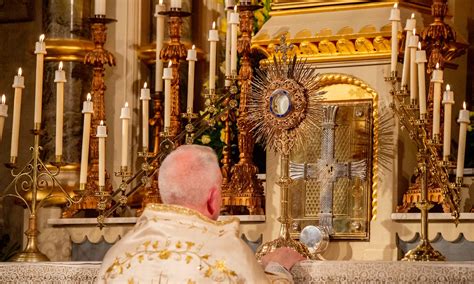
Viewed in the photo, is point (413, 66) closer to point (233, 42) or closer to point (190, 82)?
point (233, 42)

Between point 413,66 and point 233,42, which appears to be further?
point 233,42

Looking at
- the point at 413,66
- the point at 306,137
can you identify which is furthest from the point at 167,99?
the point at 413,66

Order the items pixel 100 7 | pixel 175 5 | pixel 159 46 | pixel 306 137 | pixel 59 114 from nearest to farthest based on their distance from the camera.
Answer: pixel 306 137, pixel 59 114, pixel 175 5, pixel 159 46, pixel 100 7

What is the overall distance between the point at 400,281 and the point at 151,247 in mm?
1027

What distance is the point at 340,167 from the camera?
27.9 feet

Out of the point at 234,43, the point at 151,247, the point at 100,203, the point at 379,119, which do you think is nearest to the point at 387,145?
the point at 379,119

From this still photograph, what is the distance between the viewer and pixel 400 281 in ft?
22.5

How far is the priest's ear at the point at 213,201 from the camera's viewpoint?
6.36 m

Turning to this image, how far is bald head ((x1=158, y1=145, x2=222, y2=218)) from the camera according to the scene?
6332 millimetres

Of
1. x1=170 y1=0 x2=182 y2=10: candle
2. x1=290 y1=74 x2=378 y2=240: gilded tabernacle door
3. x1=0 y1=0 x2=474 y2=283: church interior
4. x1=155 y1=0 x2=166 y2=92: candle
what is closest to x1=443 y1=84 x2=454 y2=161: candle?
x1=0 y1=0 x2=474 y2=283: church interior

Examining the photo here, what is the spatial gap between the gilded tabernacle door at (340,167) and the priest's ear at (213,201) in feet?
6.93

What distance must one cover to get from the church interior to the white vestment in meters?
0.57

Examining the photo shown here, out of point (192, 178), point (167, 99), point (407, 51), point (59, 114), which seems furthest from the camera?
point (167, 99)

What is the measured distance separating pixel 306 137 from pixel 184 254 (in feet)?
7.08
